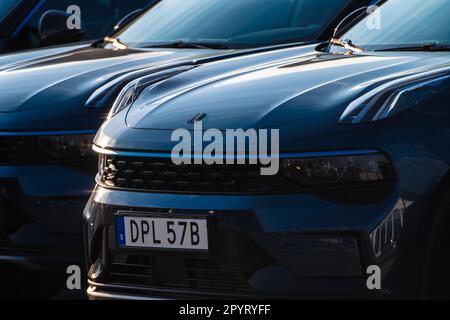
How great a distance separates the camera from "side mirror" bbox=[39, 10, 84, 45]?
25.7 feet

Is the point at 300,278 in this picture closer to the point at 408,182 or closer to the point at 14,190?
the point at 408,182

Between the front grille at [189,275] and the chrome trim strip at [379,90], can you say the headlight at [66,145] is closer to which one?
the front grille at [189,275]

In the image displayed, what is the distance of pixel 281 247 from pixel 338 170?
1.07 ft

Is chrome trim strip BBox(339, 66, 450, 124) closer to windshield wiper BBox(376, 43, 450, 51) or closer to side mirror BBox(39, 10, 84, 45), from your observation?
windshield wiper BBox(376, 43, 450, 51)

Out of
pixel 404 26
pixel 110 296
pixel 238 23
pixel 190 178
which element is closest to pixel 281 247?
pixel 190 178

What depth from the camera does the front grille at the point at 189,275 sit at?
13.0 feet

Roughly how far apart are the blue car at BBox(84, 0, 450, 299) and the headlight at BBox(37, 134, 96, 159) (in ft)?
3.01

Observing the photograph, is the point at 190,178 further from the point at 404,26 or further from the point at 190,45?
the point at 190,45

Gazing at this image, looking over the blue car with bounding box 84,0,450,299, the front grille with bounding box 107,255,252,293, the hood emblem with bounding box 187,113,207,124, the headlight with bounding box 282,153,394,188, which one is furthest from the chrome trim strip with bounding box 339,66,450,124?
the front grille with bounding box 107,255,252,293

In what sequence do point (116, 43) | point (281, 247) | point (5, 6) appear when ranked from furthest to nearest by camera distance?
1. point (5, 6)
2. point (116, 43)
3. point (281, 247)

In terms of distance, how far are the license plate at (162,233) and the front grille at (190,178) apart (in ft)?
0.39

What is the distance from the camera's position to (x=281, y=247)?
3846 millimetres

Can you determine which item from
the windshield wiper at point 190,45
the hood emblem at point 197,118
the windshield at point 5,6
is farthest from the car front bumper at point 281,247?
the windshield at point 5,6
